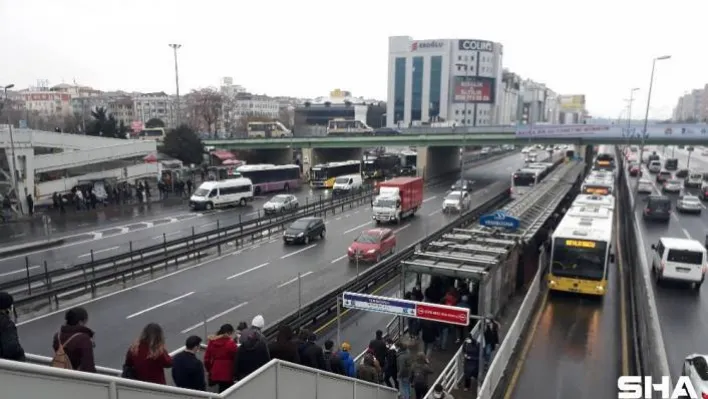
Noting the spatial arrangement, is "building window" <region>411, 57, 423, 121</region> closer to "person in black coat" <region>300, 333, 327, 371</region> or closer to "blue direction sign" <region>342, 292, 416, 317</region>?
"blue direction sign" <region>342, 292, 416, 317</region>

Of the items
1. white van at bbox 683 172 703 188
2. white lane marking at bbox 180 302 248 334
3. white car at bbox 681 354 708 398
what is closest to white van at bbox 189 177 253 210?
white lane marking at bbox 180 302 248 334

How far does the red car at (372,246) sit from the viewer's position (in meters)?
23.6

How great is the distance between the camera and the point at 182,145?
2271 inches

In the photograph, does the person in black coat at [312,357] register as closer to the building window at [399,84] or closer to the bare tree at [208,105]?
the bare tree at [208,105]

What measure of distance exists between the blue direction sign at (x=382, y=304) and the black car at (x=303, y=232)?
17190mm

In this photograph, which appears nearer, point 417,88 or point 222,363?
point 222,363

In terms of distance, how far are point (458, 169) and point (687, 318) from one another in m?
61.4

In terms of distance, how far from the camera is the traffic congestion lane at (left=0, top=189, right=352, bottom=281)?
76.4 feet

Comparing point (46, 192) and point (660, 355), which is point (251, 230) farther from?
point (660, 355)

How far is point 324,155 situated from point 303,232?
4388 centimetres

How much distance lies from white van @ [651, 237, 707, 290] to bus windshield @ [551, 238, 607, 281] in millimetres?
4199

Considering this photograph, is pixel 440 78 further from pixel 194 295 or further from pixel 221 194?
pixel 194 295

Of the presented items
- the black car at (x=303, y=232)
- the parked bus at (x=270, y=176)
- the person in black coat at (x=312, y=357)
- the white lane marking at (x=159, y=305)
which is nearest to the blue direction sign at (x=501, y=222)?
the black car at (x=303, y=232)

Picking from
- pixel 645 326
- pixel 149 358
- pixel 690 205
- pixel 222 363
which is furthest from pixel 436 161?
pixel 149 358
